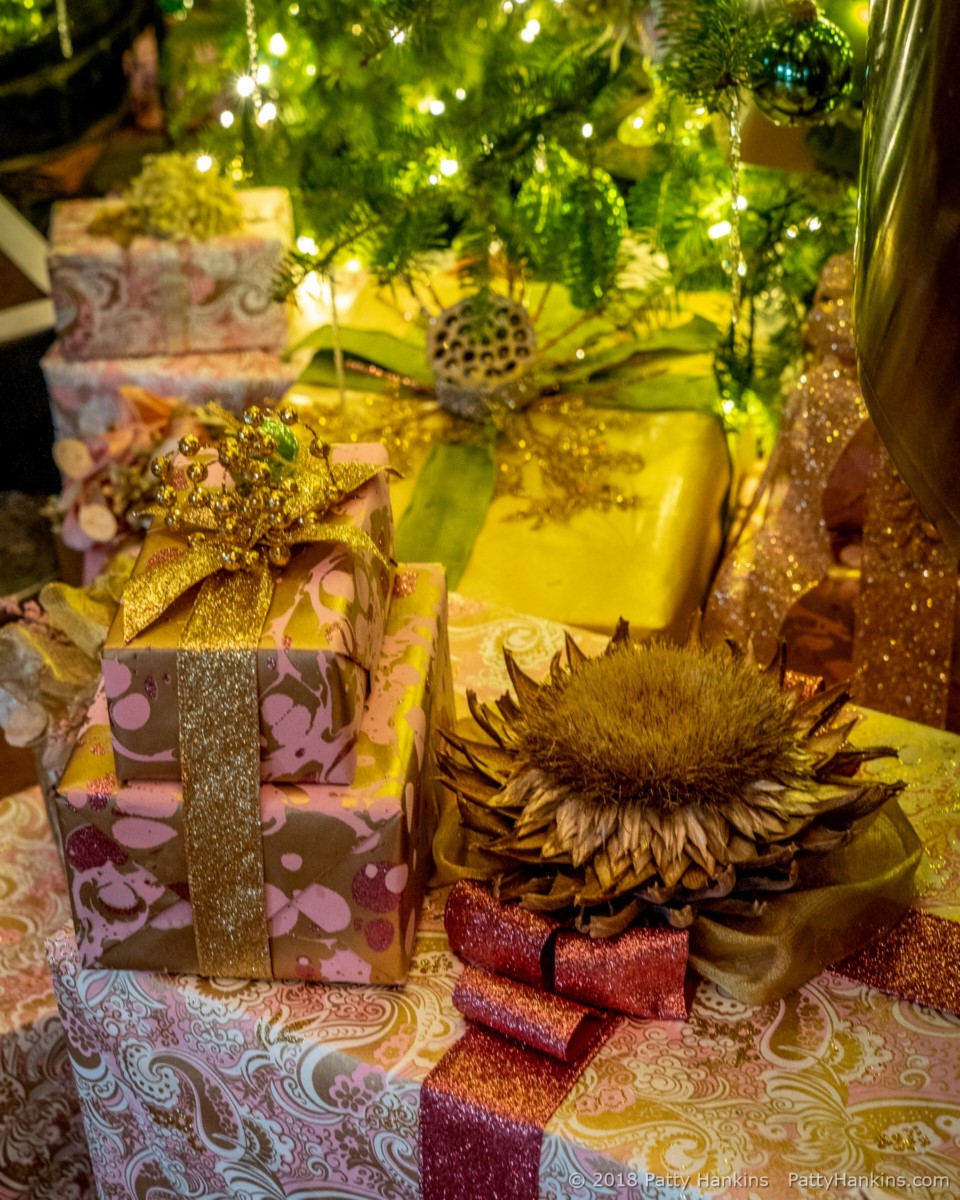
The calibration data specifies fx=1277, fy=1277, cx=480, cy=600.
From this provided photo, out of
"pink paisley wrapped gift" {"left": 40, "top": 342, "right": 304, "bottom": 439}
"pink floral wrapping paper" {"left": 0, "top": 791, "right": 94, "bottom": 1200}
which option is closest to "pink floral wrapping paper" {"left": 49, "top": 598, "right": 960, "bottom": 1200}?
"pink floral wrapping paper" {"left": 0, "top": 791, "right": 94, "bottom": 1200}

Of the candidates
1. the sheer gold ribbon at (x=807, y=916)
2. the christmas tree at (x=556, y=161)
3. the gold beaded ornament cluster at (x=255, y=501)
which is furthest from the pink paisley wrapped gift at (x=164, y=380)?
the sheer gold ribbon at (x=807, y=916)

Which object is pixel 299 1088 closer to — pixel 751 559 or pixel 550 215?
pixel 751 559

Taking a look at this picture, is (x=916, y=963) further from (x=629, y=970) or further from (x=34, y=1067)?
(x=34, y=1067)

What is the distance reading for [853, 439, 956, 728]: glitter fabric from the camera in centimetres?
117

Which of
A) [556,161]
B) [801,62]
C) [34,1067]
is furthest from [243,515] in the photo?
[556,161]

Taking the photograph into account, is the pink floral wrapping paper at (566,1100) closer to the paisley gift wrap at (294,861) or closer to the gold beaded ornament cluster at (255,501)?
the paisley gift wrap at (294,861)

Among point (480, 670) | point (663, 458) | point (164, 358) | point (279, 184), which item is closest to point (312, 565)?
point (480, 670)

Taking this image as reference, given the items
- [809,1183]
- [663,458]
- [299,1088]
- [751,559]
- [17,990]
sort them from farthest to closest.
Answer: [663,458] < [751,559] < [17,990] < [299,1088] < [809,1183]

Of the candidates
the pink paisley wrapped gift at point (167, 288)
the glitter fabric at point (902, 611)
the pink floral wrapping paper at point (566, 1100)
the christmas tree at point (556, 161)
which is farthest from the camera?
the pink paisley wrapped gift at point (167, 288)

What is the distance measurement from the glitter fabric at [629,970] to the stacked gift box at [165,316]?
1322mm

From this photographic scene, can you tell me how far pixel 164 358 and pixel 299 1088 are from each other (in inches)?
56.6

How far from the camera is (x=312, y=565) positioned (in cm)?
77

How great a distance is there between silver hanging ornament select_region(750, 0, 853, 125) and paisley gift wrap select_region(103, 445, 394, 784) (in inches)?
24.3

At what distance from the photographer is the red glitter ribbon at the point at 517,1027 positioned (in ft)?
2.32
